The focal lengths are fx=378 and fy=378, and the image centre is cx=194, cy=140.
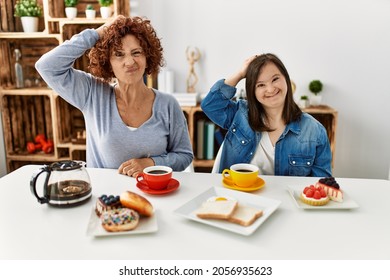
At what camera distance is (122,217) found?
1010 millimetres

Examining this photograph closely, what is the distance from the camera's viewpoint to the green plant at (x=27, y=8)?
290cm

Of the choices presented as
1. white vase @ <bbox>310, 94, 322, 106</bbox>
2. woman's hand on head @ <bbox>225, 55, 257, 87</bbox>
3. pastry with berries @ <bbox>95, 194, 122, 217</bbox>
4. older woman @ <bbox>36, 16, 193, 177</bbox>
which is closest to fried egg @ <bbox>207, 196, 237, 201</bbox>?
pastry with berries @ <bbox>95, 194, 122, 217</bbox>

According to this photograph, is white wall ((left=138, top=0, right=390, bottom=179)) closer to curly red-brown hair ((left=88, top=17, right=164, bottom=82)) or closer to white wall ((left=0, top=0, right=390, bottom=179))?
white wall ((left=0, top=0, right=390, bottom=179))

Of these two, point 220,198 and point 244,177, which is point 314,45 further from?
point 220,198

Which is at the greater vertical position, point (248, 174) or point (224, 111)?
point (224, 111)

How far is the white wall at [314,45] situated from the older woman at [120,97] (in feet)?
4.61

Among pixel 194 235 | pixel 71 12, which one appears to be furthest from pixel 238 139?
pixel 71 12

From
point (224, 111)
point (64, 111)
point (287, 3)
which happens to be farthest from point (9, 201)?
point (287, 3)

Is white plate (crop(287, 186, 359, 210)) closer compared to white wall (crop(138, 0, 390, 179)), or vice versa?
white plate (crop(287, 186, 359, 210))

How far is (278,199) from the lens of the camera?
1.24 m

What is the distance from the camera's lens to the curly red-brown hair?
1.59 m

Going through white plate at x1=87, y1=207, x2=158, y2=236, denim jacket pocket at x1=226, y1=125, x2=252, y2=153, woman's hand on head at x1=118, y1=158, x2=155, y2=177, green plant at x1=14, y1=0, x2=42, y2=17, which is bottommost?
white plate at x1=87, y1=207, x2=158, y2=236

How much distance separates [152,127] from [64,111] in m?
1.75
